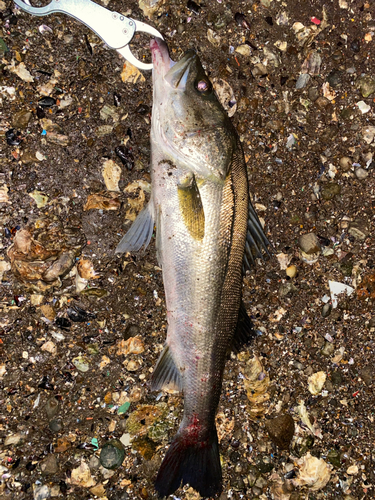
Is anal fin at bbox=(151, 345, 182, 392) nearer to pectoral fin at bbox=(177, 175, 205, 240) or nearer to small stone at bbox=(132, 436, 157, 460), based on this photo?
small stone at bbox=(132, 436, 157, 460)

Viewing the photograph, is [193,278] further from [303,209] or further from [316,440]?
[316,440]

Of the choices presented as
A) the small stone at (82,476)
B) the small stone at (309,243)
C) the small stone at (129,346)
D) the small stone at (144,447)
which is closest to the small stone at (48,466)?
the small stone at (82,476)

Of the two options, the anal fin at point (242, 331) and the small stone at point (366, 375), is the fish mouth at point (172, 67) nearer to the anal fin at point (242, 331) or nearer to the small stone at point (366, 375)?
the anal fin at point (242, 331)

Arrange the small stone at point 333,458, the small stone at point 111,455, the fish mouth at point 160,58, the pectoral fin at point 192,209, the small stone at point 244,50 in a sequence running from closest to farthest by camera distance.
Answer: the pectoral fin at point 192,209
the fish mouth at point 160,58
the small stone at point 111,455
the small stone at point 244,50
the small stone at point 333,458

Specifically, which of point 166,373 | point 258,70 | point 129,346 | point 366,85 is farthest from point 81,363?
point 366,85

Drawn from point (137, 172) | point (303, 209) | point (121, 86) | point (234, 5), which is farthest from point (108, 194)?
point (234, 5)

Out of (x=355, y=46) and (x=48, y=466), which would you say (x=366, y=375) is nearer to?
(x=48, y=466)
